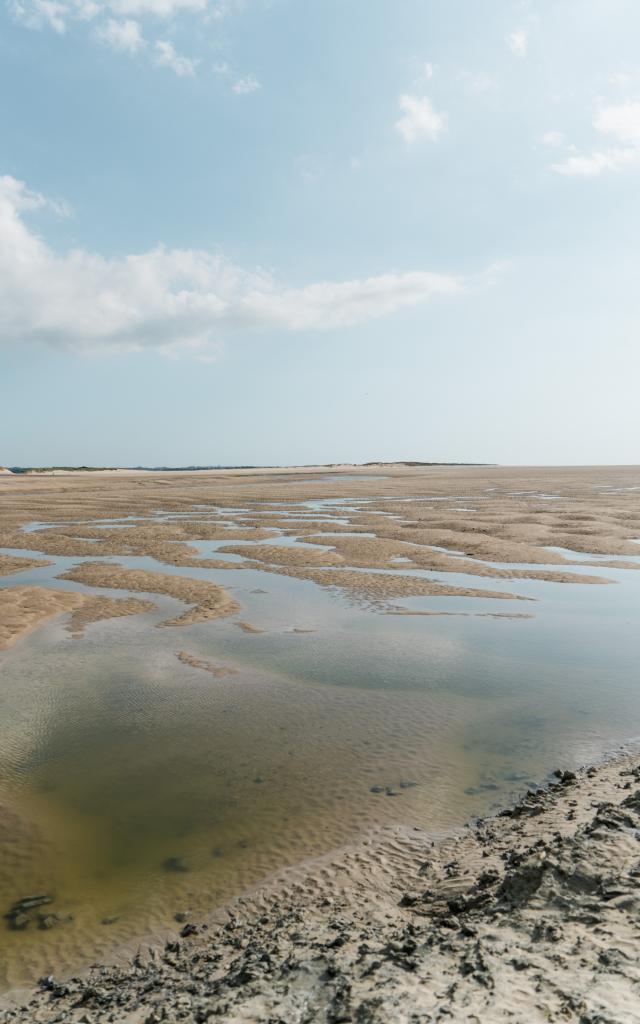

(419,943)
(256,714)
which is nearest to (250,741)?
(256,714)

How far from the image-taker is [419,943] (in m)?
4.16

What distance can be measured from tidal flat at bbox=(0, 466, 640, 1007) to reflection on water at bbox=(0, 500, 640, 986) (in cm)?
3

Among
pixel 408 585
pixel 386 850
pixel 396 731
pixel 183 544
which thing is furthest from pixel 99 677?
pixel 183 544

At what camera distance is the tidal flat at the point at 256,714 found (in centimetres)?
578

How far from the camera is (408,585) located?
18.7 metres

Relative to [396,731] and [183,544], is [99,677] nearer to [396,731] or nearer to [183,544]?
[396,731]

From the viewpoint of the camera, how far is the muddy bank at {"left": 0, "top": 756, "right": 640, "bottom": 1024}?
3.47 meters

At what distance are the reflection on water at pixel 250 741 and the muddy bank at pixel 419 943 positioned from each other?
0.46m

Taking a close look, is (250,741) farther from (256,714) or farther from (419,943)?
(419,943)

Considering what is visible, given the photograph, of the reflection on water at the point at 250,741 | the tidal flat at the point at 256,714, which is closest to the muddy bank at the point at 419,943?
the tidal flat at the point at 256,714

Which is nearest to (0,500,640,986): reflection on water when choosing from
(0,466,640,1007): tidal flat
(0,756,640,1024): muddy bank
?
(0,466,640,1007): tidal flat

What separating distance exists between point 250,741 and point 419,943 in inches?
183

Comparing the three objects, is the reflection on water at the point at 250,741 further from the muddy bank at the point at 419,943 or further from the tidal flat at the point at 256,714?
the muddy bank at the point at 419,943

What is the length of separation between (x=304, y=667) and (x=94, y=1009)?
7.53m
